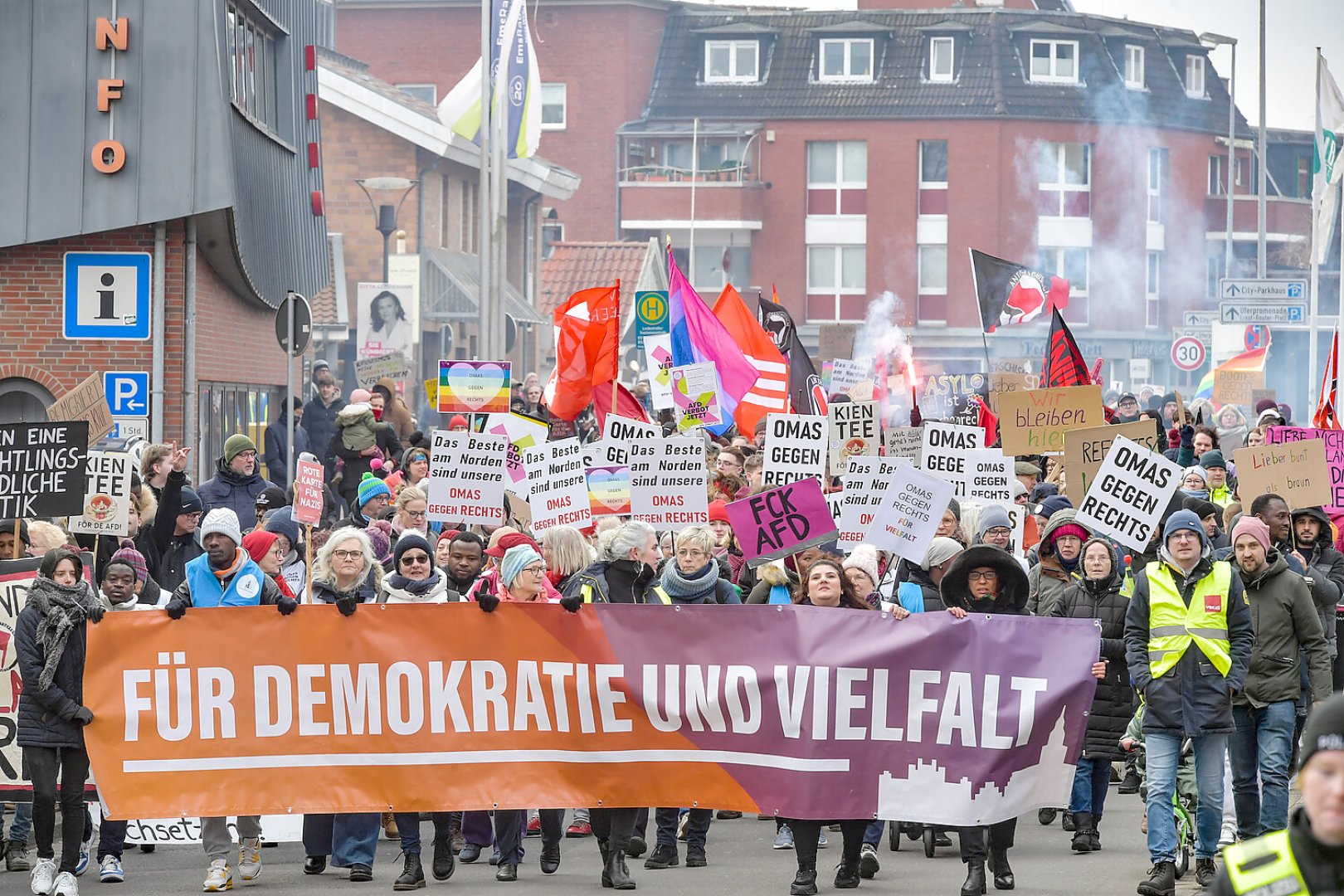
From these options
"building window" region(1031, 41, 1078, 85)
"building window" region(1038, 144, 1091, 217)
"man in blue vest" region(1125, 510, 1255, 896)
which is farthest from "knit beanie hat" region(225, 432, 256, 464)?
"building window" region(1031, 41, 1078, 85)

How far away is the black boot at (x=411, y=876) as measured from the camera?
9727 millimetres

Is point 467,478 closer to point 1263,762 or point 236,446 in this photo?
point 236,446

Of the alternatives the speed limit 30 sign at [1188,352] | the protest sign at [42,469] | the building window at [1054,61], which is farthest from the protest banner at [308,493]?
the building window at [1054,61]

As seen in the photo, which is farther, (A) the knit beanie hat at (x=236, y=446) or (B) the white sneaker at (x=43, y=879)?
(A) the knit beanie hat at (x=236, y=446)

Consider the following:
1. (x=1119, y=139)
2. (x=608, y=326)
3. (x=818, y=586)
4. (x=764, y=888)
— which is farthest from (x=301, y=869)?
(x=1119, y=139)

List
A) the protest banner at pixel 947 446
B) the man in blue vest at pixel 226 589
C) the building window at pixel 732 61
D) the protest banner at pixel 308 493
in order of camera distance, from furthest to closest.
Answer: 1. the building window at pixel 732 61
2. the protest banner at pixel 947 446
3. the protest banner at pixel 308 493
4. the man in blue vest at pixel 226 589

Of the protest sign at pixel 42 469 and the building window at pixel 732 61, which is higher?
the building window at pixel 732 61

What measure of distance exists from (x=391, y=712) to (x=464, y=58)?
6133cm

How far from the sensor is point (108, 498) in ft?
41.2

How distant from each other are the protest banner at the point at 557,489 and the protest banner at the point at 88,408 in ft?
13.0

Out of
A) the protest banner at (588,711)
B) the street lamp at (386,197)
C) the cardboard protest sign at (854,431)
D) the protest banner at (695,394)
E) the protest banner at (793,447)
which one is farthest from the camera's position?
the street lamp at (386,197)

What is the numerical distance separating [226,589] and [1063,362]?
11634 millimetres

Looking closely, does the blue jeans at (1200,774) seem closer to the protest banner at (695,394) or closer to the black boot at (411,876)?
the black boot at (411,876)

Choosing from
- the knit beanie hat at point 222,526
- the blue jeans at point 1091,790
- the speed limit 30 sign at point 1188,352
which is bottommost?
the blue jeans at point 1091,790
